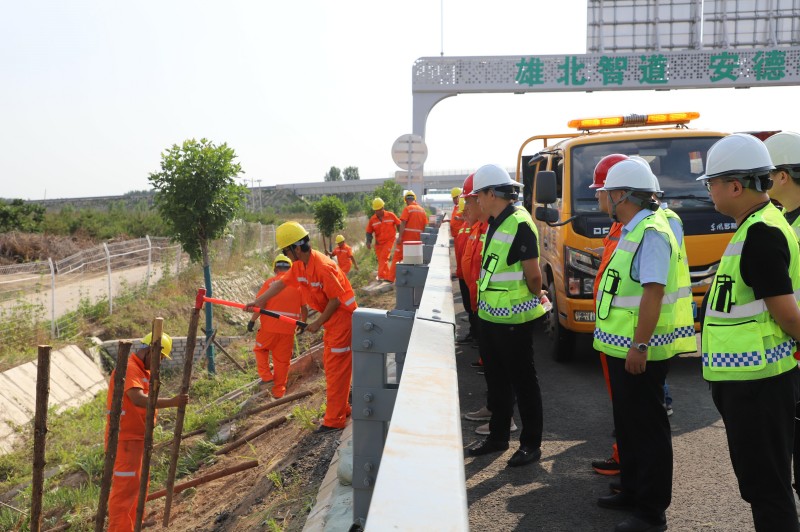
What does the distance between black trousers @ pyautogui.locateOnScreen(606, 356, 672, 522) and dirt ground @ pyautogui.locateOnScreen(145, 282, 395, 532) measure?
192 centimetres

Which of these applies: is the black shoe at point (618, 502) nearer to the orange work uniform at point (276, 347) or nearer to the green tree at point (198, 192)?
the orange work uniform at point (276, 347)

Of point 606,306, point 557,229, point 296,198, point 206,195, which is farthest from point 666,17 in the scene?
point 296,198

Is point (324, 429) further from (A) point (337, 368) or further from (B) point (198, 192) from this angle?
(B) point (198, 192)

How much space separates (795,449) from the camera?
3512mm

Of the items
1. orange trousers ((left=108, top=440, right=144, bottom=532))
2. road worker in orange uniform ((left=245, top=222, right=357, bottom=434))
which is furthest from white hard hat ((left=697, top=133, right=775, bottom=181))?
orange trousers ((left=108, top=440, right=144, bottom=532))

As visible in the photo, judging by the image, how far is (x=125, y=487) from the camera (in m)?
6.51

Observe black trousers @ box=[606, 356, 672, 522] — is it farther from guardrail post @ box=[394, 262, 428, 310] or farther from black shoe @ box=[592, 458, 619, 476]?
guardrail post @ box=[394, 262, 428, 310]

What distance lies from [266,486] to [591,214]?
154 inches

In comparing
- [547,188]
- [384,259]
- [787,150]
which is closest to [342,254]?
[384,259]

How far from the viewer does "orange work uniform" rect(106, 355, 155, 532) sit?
642 cm

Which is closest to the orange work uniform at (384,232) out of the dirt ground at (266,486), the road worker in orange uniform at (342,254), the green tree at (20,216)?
the road worker in orange uniform at (342,254)

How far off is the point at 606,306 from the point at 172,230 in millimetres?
11265

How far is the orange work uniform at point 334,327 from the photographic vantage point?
6500mm

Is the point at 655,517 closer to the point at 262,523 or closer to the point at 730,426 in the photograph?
the point at 730,426
